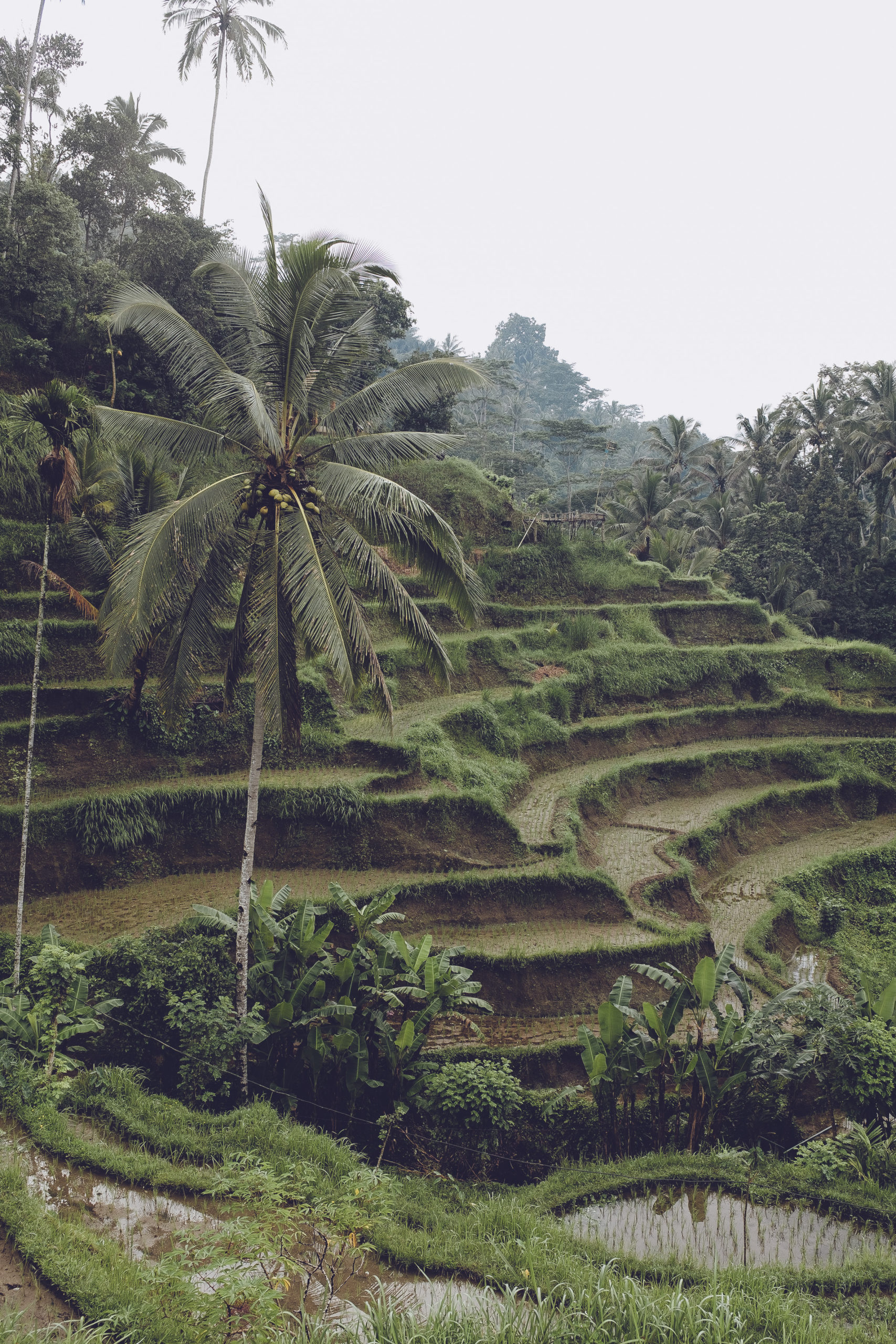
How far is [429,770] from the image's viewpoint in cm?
1554

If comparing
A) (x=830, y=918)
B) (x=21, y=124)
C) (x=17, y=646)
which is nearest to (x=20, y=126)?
(x=21, y=124)

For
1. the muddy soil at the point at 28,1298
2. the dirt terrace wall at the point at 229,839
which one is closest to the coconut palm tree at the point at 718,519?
the dirt terrace wall at the point at 229,839

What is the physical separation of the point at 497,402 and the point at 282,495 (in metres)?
43.2

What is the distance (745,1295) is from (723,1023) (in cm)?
377

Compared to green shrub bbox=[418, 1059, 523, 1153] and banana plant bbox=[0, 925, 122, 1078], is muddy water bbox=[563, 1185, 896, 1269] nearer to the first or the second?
green shrub bbox=[418, 1059, 523, 1153]

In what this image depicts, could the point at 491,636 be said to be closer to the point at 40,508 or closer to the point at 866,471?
the point at 40,508

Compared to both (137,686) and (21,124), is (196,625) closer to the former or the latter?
(137,686)

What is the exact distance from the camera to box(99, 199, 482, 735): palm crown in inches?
312

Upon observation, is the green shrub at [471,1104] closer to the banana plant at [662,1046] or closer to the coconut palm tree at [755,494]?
the banana plant at [662,1046]

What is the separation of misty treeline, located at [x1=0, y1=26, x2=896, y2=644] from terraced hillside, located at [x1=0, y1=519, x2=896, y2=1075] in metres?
5.15

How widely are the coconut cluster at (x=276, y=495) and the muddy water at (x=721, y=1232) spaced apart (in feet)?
23.0

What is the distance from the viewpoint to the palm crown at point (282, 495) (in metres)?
7.93

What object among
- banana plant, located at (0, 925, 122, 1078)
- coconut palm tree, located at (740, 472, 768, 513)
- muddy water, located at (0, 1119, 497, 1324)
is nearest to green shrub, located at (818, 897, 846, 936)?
muddy water, located at (0, 1119, 497, 1324)

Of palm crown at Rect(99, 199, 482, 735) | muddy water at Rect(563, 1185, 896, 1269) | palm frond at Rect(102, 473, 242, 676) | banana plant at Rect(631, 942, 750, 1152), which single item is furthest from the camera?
banana plant at Rect(631, 942, 750, 1152)
